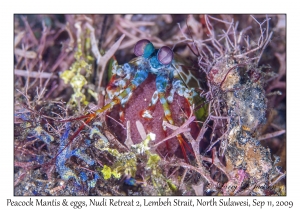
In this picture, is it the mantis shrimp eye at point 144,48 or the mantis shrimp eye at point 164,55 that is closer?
the mantis shrimp eye at point 164,55

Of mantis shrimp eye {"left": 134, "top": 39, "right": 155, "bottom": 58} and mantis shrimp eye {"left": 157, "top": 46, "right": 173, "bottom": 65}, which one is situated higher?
mantis shrimp eye {"left": 134, "top": 39, "right": 155, "bottom": 58}

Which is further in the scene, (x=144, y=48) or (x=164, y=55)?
(x=144, y=48)

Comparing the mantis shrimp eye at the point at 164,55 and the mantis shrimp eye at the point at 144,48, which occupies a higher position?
the mantis shrimp eye at the point at 144,48

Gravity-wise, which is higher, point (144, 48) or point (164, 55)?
point (144, 48)

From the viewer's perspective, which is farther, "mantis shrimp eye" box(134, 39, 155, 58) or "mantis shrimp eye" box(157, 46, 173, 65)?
"mantis shrimp eye" box(134, 39, 155, 58)

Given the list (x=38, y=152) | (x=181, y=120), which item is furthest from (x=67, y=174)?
(x=181, y=120)
